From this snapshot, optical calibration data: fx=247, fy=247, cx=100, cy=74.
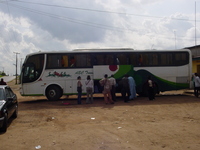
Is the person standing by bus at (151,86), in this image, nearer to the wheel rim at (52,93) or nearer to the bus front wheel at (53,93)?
the bus front wheel at (53,93)

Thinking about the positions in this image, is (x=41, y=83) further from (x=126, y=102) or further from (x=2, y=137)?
(x=2, y=137)

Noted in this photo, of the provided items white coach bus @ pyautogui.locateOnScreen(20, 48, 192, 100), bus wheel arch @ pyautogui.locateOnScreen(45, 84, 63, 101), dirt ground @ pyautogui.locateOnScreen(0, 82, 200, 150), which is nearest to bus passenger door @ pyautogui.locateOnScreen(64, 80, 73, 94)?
white coach bus @ pyautogui.locateOnScreen(20, 48, 192, 100)

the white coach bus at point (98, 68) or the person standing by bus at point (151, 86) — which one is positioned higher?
the white coach bus at point (98, 68)

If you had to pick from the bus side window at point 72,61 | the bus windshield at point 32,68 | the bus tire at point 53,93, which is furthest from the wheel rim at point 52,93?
the bus side window at point 72,61

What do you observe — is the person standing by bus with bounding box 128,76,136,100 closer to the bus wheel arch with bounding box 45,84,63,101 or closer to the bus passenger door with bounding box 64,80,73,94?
the bus passenger door with bounding box 64,80,73,94

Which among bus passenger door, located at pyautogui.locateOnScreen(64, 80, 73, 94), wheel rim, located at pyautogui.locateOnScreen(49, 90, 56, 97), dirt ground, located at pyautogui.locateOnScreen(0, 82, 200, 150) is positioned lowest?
dirt ground, located at pyautogui.locateOnScreen(0, 82, 200, 150)

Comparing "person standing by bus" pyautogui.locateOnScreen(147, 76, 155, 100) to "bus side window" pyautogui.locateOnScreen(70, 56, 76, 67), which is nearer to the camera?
"person standing by bus" pyautogui.locateOnScreen(147, 76, 155, 100)

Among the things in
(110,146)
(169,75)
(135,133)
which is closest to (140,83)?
(169,75)

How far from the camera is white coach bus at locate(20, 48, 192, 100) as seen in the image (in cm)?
1680

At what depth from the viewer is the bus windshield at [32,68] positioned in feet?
55.0

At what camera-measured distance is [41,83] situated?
55.0 feet

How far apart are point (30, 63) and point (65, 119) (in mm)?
7832

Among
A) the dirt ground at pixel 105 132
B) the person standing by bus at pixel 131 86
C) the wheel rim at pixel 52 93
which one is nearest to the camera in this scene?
the dirt ground at pixel 105 132

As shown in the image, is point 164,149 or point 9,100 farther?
point 9,100
